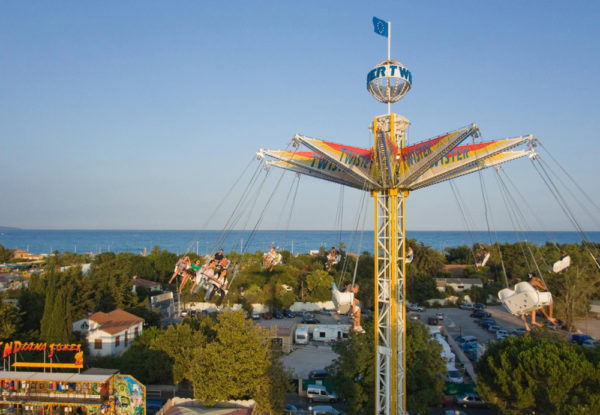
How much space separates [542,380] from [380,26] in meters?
14.5

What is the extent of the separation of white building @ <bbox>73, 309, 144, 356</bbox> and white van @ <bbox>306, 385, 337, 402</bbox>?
13.6 metres

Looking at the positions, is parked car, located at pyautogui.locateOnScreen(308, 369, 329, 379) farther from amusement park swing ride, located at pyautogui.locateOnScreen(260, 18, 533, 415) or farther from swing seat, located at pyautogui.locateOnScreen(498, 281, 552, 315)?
swing seat, located at pyautogui.locateOnScreen(498, 281, 552, 315)

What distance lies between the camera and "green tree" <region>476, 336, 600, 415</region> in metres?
14.6

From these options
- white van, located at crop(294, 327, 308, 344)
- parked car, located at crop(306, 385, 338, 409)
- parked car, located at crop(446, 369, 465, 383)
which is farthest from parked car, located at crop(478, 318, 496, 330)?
parked car, located at crop(306, 385, 338, 409)

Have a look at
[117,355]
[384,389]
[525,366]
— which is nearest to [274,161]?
[384,389]

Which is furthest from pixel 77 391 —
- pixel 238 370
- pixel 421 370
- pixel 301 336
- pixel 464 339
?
pixel 464 339

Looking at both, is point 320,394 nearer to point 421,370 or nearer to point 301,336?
point 421,370

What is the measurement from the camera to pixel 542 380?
15.4 meters

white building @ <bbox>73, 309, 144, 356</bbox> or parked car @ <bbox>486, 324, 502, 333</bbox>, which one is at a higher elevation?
white building @ <bbox>73, 309, 144, 356</bbox>

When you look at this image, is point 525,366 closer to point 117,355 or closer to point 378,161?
point 378,161

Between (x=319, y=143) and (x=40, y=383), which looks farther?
(x=40, y=383)

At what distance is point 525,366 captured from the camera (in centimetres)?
1559

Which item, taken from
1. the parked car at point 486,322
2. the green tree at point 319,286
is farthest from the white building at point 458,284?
the green tree at point 319,286

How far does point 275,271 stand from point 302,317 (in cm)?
984
